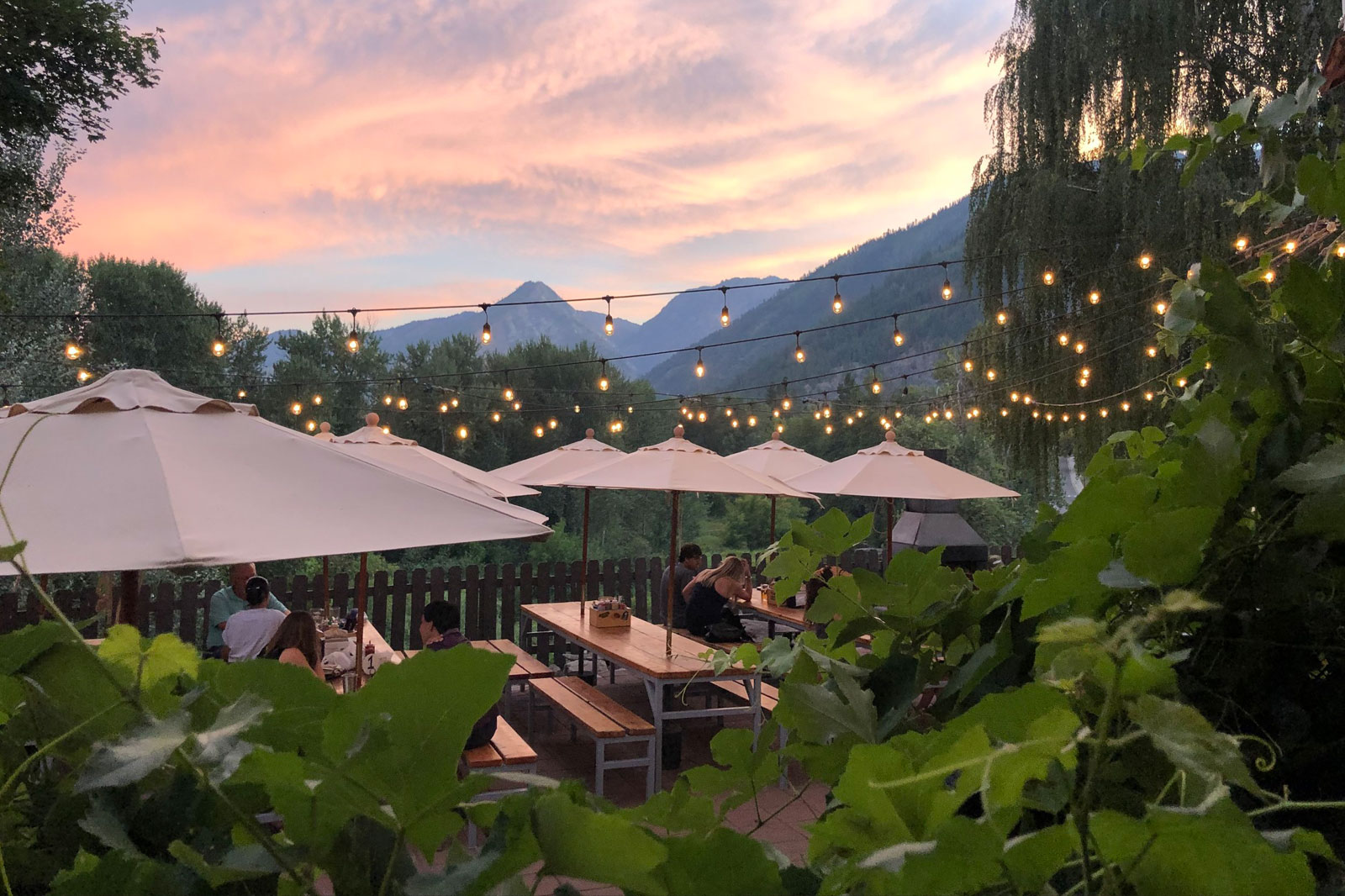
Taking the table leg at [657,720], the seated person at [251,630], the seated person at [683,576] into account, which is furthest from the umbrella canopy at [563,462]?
the seated person at [251,630]

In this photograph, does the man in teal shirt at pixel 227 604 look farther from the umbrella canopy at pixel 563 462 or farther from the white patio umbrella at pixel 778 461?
the white patio umbrella at pixel 778 461

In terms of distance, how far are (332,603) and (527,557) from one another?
1672 centimetres

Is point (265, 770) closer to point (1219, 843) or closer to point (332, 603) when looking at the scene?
point (1219, 843)

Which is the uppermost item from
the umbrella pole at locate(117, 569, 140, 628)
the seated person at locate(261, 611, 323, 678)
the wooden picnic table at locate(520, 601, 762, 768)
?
the umbrella pole at locate(117, 569, 140, 628)

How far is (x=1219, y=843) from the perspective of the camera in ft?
0.63

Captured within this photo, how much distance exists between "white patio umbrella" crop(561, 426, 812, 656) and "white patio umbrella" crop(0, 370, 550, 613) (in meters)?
3.05

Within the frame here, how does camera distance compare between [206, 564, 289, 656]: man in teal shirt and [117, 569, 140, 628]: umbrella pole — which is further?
[206, 564, 289, 656]: man in teal shirt

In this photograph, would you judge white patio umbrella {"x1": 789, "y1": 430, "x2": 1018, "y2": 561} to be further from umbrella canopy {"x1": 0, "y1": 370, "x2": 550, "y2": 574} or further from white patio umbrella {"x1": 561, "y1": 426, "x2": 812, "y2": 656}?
umbrella canopy {"x1": 0, "y1": 370, "x2": 550, "y2": 574}

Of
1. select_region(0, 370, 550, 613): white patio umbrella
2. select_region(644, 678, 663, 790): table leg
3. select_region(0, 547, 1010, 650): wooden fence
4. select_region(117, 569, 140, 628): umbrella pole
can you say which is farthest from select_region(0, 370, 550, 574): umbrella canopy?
select_region(0, 547, 1010, 650): wooden fence

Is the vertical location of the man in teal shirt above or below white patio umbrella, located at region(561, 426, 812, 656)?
below

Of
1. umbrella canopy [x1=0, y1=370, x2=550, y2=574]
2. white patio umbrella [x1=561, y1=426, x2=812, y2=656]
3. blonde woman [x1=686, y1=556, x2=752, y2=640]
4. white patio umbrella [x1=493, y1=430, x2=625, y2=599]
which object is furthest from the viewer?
white patio umbrella [x1=493, y1=430, x2=625, y2=599]

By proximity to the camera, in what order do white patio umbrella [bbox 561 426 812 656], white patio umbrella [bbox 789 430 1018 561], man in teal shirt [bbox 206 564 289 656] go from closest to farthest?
man in teal shirt [bbox 206 564 289 656] → white patio umbrella [bbox 561 426 812 656] → white patio umbrella [bbox 789 430 1018 561]

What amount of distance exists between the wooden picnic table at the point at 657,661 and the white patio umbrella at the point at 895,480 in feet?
7.62

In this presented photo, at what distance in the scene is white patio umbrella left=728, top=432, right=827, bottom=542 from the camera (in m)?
10.6
